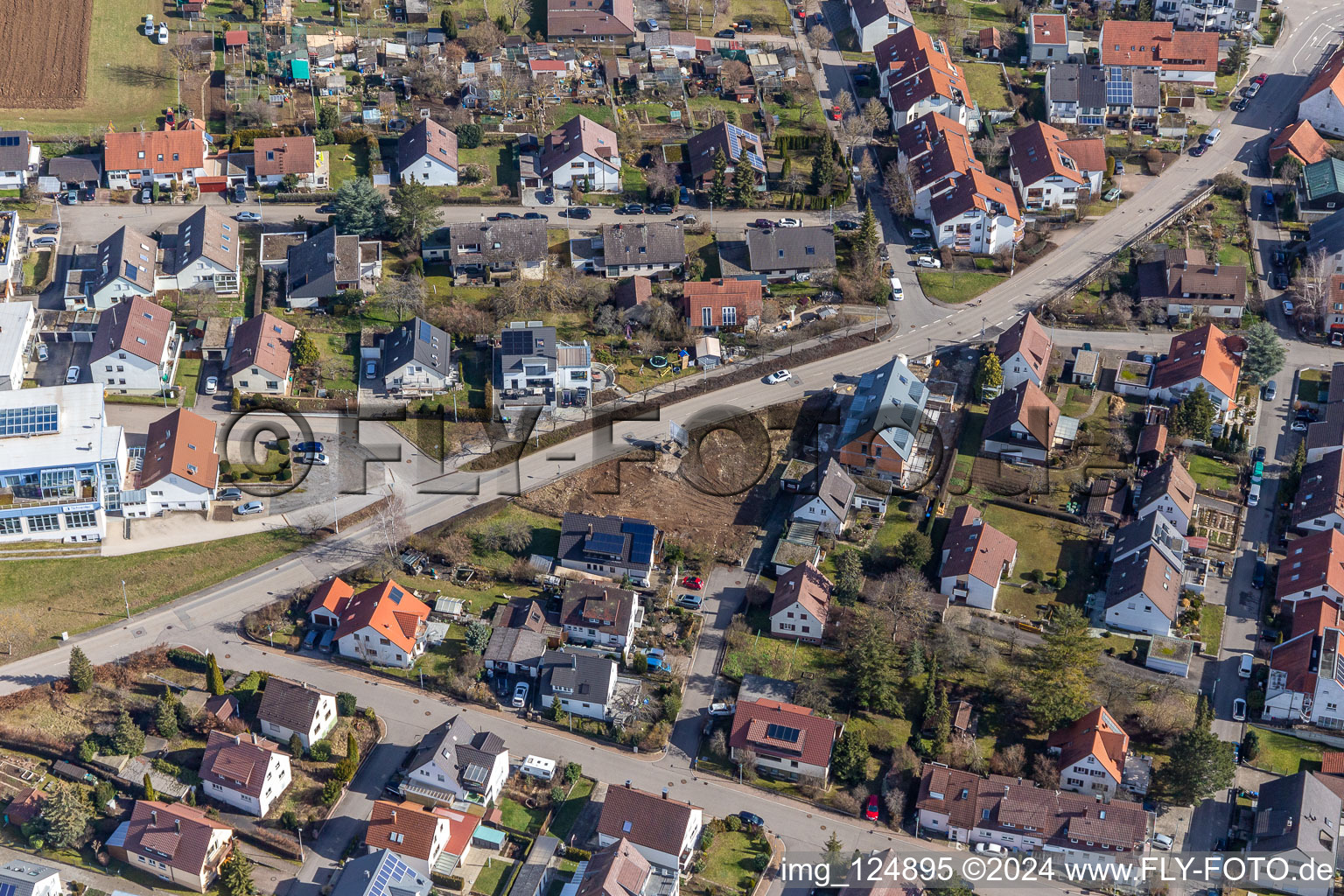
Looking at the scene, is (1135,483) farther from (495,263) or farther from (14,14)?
(14,14)

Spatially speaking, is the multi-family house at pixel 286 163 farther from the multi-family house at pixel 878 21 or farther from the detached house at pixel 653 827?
the detached house at pixel 653 827

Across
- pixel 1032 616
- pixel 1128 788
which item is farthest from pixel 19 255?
pixel 1128 788

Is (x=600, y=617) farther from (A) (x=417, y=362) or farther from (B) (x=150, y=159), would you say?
(B) (x=150, y=159)

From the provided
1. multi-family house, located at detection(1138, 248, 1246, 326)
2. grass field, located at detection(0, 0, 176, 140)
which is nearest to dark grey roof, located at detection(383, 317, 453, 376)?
grass field, located at detection(0, 0, 176, 140)

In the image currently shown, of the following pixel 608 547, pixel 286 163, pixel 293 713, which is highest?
pixel 286 163

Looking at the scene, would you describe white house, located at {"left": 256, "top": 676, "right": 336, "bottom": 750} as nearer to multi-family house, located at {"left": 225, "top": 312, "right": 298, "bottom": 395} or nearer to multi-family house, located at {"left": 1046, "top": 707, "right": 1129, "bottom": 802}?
multi-family house, located at {"left": 225, "top": 312, "right": 298, "bottom": 395}

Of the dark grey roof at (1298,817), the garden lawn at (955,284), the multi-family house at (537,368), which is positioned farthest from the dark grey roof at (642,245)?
the dark grey roof at (1298,817)

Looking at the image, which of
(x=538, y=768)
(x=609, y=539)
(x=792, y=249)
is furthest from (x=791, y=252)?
(x=538, y=768)
